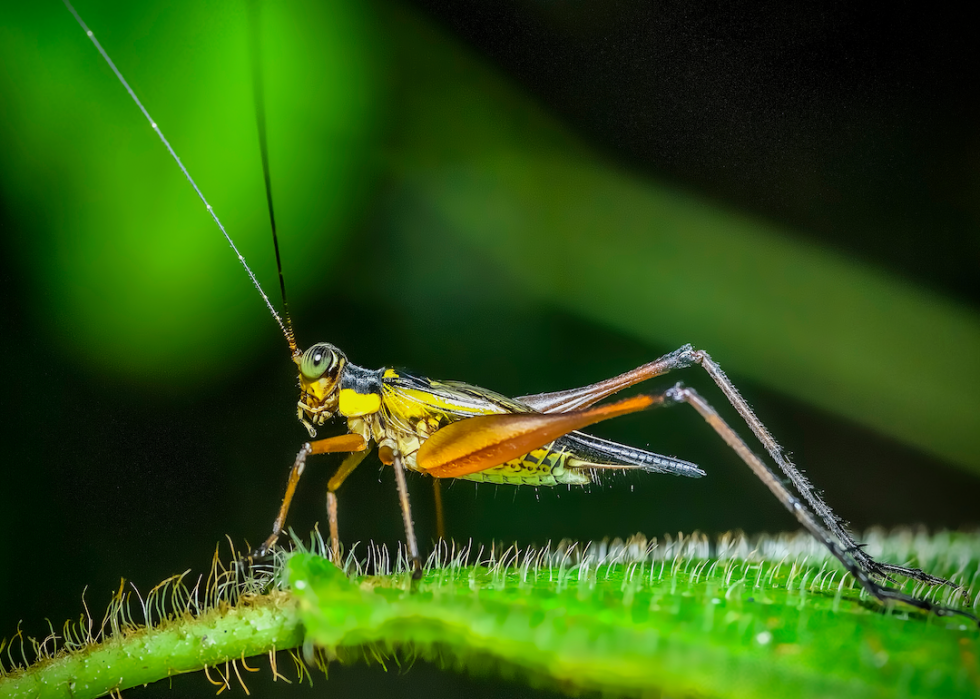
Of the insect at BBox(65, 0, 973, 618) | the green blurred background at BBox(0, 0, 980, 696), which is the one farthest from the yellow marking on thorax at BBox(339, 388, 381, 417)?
the green blurred background at BBox(0, 0, 980, 696)

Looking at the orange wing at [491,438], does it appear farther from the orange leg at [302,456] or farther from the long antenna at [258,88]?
the long antenna at [258,88]

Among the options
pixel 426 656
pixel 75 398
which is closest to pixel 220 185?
pixel 75 398

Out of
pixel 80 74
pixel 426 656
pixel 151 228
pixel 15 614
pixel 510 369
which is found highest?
pixel 80 74

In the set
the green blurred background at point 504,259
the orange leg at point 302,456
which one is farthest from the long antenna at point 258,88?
the orange leg at point 302,456

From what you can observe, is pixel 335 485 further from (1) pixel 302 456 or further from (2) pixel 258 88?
(2) pixel 258 88

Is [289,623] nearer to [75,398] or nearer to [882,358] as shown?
[75,398]
